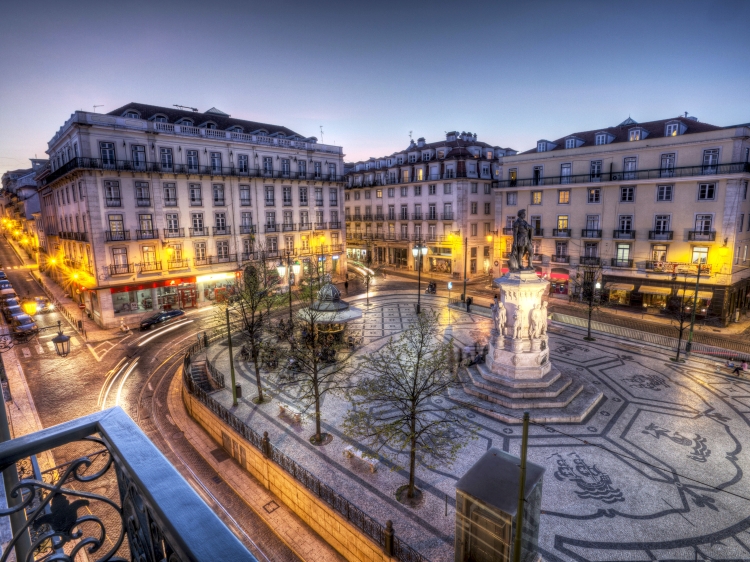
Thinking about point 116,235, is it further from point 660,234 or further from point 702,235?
point 702,235

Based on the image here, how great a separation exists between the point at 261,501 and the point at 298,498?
75.4 inches

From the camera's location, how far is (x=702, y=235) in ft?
106

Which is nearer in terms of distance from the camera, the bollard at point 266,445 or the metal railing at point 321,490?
the metal railing at point 321,490

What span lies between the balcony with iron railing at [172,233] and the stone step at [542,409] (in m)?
30.1

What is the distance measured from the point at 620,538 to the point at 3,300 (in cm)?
4769

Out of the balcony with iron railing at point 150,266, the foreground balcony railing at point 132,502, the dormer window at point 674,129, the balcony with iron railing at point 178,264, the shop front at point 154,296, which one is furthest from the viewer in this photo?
the balcony with iron railing at point 178,264

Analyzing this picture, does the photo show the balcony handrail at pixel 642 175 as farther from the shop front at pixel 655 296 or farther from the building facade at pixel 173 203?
the building facade at pixel 173 203

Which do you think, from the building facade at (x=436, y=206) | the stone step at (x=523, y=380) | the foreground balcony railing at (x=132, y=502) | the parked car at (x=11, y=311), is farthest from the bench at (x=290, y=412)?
the building facade at (x=436, y=206)

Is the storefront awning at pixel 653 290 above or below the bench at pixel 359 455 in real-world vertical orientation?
above

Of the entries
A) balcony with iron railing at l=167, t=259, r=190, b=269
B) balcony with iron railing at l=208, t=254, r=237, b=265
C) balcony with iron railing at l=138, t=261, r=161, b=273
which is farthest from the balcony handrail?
balcony with iron railing at l=138, t=261, r=161, b=273

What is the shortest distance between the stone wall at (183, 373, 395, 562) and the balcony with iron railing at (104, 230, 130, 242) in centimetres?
2190

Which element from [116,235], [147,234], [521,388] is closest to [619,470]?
[521,388]

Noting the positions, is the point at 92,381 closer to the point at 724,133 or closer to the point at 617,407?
the point at 617,407

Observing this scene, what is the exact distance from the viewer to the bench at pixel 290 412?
A: 61.6 ft
